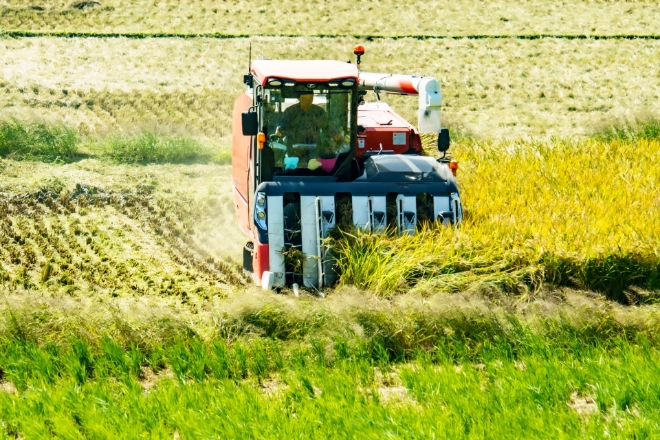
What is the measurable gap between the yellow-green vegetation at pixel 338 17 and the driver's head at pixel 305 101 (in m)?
17.0

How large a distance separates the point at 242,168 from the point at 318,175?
4.97 ft

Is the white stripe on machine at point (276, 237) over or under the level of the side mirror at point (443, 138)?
under

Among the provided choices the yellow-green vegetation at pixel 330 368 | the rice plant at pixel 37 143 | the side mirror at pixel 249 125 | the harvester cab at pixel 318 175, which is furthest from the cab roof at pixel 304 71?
the rice plant at pixel 37 143

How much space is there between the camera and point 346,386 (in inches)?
253

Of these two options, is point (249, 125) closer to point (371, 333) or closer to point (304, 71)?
point (304, 71)

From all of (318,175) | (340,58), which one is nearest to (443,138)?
(318,175)

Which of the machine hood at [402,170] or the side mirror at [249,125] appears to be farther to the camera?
the machine hood at [402,170]

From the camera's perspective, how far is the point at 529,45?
25.2 meters

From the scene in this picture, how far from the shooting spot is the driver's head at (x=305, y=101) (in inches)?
361

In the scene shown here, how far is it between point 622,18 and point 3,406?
25384mm

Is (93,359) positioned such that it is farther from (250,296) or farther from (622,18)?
(622,18)

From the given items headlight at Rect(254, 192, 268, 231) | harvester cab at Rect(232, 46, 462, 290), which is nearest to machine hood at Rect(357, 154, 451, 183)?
harvester cab at Rect(232, 46, 462, 290)

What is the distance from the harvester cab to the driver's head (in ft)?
0.04

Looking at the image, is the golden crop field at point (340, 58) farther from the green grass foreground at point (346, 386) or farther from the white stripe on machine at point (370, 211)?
the green grass foreground at point (346, 386)
